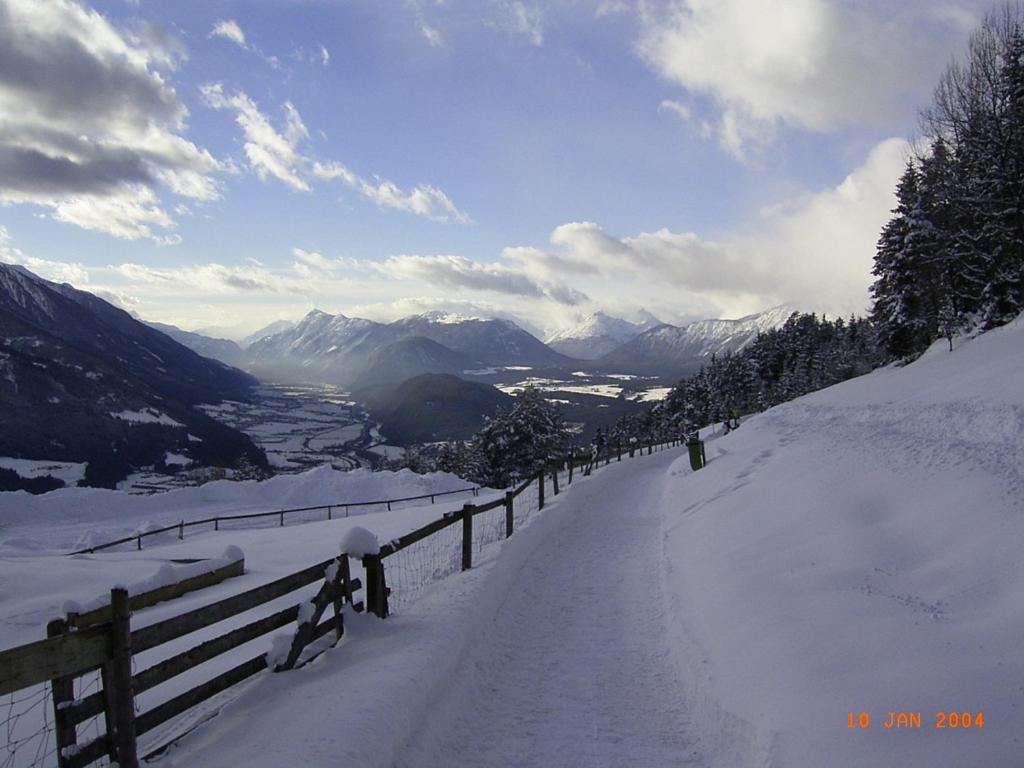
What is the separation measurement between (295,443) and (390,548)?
642 feet

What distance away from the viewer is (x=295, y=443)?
18975cm

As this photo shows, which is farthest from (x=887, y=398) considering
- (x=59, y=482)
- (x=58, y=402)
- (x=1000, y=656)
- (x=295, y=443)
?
(x=295, y=443)

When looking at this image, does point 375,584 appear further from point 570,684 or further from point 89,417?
point 89,417

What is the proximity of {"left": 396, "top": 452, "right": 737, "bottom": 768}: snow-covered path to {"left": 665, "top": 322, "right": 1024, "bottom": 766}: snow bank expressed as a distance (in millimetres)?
485

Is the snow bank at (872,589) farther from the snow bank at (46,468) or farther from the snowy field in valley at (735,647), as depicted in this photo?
the snow bank at (46,468)

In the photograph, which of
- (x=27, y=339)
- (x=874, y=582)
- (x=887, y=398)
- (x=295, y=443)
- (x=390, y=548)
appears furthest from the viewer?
(x=295, y=443)

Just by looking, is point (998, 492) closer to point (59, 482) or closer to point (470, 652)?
point (470, 652)

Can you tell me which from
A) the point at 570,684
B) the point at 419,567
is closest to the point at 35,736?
the point at 570,684

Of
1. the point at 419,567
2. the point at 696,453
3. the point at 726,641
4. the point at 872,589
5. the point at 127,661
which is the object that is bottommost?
the point at 419,567
